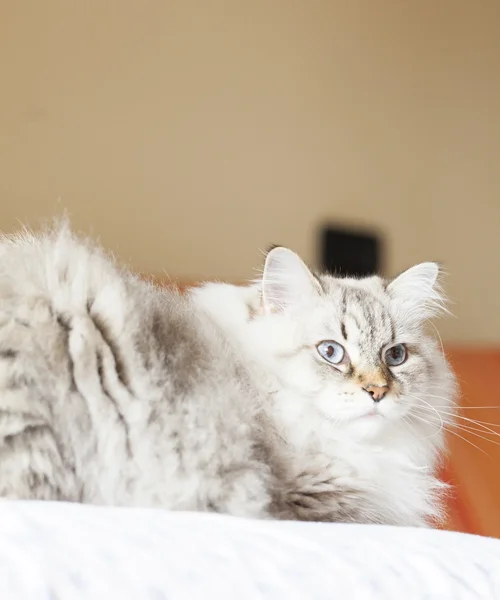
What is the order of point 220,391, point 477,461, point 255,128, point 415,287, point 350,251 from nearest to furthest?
point 220,391, point 415,287, point 477,461, point 255,128, point 350,251

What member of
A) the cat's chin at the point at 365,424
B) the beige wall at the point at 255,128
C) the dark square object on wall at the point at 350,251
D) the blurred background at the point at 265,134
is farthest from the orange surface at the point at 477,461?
the beige wall at the point at 255,128

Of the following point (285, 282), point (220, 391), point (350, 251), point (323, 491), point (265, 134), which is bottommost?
point (323, 491)

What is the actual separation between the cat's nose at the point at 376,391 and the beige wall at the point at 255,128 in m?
1.88

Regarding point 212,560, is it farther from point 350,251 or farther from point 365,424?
point 350,251

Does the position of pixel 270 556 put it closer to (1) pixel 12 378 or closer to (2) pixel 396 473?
(1) pixel 12 378

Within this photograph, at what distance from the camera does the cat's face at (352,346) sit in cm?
120

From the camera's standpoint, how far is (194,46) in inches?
117

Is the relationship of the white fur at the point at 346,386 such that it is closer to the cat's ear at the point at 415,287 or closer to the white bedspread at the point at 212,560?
the cat's ear at the point at 415,287

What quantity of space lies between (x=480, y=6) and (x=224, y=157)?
159 centimetres

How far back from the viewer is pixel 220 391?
1064mm

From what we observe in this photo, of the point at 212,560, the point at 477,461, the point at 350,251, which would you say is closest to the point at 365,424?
the point at 212,560

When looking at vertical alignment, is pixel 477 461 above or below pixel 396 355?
below

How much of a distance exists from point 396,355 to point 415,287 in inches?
7.2

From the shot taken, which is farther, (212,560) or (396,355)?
(396,355)
